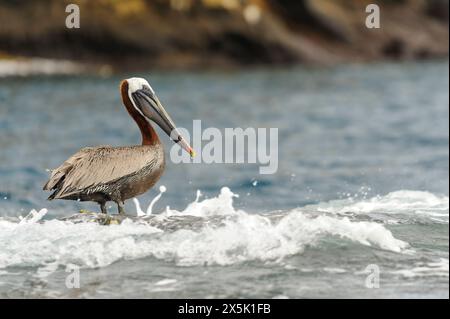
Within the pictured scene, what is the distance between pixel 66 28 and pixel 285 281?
25.9 metres

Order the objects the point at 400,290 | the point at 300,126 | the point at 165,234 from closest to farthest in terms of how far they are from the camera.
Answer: the point at 400,290
the point at 165,234
the point at 300,126

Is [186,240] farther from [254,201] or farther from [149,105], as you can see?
[254,201]

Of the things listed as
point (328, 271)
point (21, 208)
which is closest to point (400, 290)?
point (328, 271)

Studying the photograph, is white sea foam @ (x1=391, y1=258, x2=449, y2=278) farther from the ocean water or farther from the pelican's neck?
the pelican's neck

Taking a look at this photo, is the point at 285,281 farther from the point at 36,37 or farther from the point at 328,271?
the point at 36,37

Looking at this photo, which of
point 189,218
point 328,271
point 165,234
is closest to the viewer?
point 328,271

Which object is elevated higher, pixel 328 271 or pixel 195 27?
pixel 195 27

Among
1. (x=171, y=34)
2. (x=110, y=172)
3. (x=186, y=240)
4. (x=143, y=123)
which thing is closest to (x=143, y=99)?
(x=143, y=123)

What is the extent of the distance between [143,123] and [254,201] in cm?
414

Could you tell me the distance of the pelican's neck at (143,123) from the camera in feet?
22.2

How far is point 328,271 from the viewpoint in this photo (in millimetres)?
5688

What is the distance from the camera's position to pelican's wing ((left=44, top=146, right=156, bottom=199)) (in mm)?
6422

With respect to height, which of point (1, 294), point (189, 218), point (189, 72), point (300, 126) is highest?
point (189, 72)

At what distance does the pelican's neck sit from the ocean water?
0.58m
